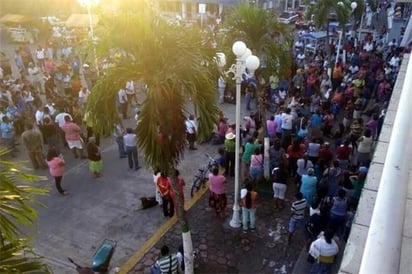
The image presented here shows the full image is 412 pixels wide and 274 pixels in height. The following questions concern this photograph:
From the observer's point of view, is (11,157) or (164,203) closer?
(164,203)

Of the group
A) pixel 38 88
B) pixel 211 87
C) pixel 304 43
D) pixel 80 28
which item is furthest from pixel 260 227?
pixel 80 28

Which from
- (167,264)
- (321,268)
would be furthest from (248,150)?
(167,264)

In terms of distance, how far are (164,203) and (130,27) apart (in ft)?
15.7

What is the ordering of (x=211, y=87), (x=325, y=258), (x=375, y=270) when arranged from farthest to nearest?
(x=325, y=258) < (x=211, y=87) < (x=375, y=270)

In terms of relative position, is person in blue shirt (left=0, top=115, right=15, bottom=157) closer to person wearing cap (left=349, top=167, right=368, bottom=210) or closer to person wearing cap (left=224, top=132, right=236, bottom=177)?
person wearing cap (left=224, top=132, right=236, bottom=177)

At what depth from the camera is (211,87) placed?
675 centimetres

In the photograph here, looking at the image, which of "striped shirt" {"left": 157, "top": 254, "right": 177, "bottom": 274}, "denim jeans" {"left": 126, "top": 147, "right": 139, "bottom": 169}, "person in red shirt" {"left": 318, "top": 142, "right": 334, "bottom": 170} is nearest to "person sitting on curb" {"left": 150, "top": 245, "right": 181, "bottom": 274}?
"striped shirt" {"left": 157, "top": 254, "right": 177, "bottom": 274}

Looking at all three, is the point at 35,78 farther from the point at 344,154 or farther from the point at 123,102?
the point at 344,154

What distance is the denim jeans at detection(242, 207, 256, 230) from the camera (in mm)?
8969

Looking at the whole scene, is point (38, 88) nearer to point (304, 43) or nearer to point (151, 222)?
point (151, 222)

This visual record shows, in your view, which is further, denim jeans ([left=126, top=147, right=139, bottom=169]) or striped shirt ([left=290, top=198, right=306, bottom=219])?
denim jeans ([left=126, top=147, right=139, bottom=169])

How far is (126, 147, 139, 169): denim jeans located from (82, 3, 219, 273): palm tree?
16.4 ft

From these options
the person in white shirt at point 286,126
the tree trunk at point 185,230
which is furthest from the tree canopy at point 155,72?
the person in white shirt at point 286,126

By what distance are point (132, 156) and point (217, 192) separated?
3726 mm
